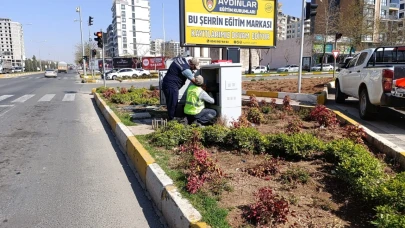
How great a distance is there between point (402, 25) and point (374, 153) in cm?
3680

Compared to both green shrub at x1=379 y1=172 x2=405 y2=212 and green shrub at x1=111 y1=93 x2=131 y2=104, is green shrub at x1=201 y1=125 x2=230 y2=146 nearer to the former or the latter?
green shrub at x1=379 y1=172 x2=405 y2=212

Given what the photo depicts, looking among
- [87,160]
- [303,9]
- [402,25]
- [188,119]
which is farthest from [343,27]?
[87,160]


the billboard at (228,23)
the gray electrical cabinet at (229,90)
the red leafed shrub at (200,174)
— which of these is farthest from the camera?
the billboard at (228,23)

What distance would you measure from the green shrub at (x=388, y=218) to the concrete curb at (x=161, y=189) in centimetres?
138

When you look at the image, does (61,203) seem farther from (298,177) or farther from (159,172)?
(298,177)

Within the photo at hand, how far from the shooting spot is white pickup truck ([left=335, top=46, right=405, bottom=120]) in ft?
21.0

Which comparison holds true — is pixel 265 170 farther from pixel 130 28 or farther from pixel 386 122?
pixel 130 28

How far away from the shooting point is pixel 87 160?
5.37 meters

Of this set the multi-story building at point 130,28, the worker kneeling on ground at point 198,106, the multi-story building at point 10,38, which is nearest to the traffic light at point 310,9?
the worker kneeling on ground at point 198,106

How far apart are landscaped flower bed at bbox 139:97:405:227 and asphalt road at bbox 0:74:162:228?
24.8 inches

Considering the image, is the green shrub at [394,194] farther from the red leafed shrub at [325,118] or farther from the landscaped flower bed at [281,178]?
the red leafed shrub at [325,118]

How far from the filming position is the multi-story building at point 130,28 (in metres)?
109

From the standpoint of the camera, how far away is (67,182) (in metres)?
4.34

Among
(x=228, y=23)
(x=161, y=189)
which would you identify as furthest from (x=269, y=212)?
(x=228, y=23)
